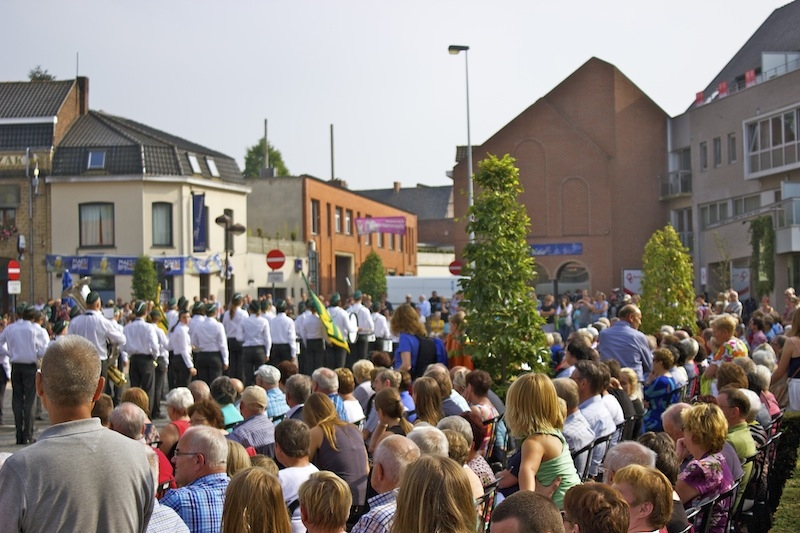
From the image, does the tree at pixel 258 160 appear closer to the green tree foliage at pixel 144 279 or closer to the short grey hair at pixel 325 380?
the green tree foliage at pixel 144 279

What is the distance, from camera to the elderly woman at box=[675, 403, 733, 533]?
6.83m

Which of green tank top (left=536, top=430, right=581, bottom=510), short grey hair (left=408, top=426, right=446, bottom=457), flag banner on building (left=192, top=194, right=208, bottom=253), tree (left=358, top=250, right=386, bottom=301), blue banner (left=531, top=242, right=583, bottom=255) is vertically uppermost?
flag banner on building (left=192, top=194, right=208, bottom=253)

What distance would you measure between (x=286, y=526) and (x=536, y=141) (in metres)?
50.7

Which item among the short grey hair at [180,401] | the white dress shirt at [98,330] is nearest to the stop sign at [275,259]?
the white dress shirt at [98,330]

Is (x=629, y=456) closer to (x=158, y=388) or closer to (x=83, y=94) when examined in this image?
(x=158, y=388)

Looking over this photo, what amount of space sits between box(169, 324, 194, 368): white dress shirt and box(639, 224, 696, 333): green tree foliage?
8.79 meters

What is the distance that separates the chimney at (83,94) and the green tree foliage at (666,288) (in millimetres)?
33752

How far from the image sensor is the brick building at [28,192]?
42.9 m

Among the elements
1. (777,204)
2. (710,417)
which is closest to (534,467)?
(710,417)

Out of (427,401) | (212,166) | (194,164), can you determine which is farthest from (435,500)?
(212,166)

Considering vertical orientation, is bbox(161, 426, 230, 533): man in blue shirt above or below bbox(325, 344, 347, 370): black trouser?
above

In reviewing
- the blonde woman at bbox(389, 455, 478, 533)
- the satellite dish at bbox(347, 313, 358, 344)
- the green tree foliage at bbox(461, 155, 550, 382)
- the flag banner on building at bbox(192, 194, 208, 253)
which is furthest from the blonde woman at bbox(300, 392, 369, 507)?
the flag banner on building at bbox(192, 194, 208, 253)

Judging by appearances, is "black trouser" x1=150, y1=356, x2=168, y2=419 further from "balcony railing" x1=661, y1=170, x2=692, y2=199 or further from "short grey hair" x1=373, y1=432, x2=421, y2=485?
"balcony railing" x1=661, y1=170, x2=692, y2=199

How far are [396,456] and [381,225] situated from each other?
5457cm
